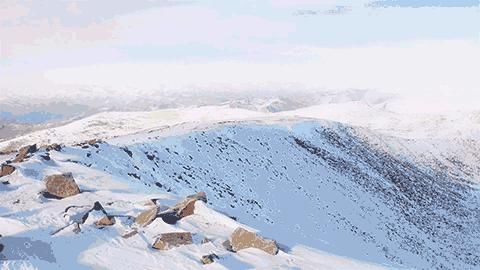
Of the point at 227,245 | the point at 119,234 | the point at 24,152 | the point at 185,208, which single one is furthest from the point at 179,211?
the point at 24,152

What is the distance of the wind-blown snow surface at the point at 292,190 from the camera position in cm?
2286

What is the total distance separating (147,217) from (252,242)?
12.7ft

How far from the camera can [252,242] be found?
62.9 feet

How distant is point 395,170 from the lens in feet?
212

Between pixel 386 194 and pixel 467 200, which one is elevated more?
pixel 386 194

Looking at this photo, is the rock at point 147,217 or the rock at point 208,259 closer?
the rock at point 208,259

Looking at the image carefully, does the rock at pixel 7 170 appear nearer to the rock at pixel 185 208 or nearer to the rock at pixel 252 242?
the rock at pixel 185 208

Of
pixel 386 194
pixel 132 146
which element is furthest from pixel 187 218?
pixel 386 194

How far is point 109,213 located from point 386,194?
37.5m

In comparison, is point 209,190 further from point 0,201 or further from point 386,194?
point 386,194

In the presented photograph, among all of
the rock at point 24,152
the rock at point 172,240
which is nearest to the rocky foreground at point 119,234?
the rock at point 172,240

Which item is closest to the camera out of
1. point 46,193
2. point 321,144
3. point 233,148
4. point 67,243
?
point 67,243

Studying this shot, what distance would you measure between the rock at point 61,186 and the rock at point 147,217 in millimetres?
3900

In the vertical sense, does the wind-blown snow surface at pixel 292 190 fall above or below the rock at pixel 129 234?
below
